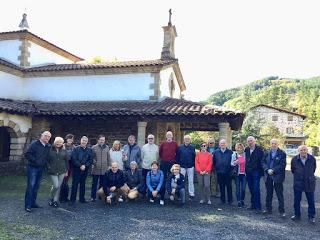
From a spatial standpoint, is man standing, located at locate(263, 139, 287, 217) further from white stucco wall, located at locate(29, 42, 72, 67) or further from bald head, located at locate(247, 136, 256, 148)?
white stucco wall, located at locate(29, 42, 72, 67)

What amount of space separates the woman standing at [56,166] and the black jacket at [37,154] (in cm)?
16

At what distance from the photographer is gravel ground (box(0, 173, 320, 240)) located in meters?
5.53

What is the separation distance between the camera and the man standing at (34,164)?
700 centimetres

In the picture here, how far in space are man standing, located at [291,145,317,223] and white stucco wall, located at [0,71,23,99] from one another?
12.7 meters

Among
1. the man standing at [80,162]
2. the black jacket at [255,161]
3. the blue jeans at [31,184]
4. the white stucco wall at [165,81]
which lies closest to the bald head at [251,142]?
the black jacket at [255,161]

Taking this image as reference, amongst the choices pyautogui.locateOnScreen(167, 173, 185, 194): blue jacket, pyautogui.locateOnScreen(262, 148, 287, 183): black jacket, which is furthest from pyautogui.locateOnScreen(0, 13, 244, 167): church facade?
pyautogui.locateOnScreen(262, 148, 287, 183): black jacket

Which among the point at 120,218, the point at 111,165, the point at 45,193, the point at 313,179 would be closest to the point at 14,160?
the point at 45,193

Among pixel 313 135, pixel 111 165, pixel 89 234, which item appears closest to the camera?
pixel 89 234

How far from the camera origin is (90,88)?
15555mm

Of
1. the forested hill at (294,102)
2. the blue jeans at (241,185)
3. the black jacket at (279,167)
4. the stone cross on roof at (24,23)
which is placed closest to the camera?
the black jacket at (279,167)

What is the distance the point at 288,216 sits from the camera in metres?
7.20

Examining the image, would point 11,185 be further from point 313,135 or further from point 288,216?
point 313,135

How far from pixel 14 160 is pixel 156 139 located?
5.96 m

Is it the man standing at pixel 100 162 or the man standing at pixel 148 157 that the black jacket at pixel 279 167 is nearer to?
the man standing at pixel 148 157
